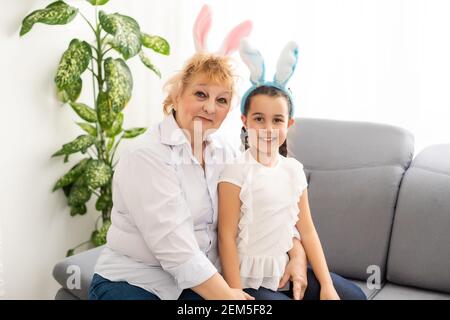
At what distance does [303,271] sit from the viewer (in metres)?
1.66

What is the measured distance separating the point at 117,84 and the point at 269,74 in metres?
0.72

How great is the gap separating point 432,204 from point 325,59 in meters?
0.85

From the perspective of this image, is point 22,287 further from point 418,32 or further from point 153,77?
point 418,32

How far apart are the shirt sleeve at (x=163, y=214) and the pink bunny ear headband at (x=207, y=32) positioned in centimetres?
33

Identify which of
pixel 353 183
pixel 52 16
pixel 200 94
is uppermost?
pixel 52 16

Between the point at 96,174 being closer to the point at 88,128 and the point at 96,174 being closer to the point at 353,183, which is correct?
the point at 88,128

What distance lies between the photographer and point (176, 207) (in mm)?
1522

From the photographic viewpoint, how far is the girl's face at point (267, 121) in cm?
157

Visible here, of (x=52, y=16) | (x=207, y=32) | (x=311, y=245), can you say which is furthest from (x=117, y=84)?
(x=311, y=245)

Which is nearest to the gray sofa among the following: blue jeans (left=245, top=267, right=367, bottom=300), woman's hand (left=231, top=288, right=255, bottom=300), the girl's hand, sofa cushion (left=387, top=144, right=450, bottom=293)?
sofa cushion (left=387, top=144, right=450, bottom=293)

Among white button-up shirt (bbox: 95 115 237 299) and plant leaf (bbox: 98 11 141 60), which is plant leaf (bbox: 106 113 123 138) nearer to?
plant leaf (bbox: 98 11 141 60)

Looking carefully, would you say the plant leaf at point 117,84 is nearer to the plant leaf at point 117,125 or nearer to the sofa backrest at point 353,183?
the plant leaf at point 117,125

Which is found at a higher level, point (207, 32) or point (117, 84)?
point (207, 32)

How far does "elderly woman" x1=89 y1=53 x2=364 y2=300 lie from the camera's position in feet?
4.92
